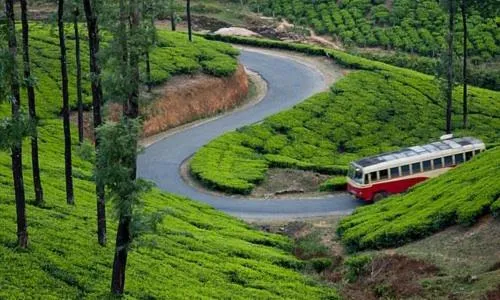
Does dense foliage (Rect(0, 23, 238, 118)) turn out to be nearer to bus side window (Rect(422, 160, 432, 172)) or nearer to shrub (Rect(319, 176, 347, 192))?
shrub (Rect(319, 176, 347, 192))

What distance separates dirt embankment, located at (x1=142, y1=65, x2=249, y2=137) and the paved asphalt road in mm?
1531

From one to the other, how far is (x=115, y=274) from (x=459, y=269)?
1238 cm

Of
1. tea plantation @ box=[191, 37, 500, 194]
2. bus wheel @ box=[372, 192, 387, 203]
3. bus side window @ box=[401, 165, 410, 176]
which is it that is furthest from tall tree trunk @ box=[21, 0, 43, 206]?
bus side window @ box=[401, 165, 410, 176]

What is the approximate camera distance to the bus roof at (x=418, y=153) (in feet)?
140

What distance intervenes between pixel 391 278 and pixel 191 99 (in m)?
33.9

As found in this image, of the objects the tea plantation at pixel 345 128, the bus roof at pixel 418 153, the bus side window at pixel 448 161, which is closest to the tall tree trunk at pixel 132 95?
the bus roof at pixel 418 153

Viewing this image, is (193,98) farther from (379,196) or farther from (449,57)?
(379,196)

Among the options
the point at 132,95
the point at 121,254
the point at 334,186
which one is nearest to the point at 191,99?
the point at 334,186

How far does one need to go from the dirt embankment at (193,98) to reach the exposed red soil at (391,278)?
1123 inches

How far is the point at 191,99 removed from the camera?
6019 cm

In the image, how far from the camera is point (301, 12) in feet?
332

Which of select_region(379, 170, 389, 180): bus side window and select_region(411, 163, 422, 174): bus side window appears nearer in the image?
select_region(379, 170, 389, 180): bus side window

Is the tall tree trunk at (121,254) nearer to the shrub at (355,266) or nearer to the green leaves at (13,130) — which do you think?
the green leaves at (13,130)

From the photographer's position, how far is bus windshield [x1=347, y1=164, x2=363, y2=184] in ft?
138
